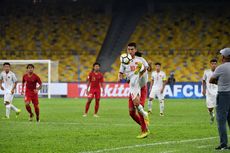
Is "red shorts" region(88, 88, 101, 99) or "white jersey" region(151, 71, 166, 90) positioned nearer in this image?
"red shorts" region(88, 88, 101, 99)

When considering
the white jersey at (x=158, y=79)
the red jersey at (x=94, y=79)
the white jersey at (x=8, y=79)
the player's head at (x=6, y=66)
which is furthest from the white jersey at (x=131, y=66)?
the white jersey at (x=158, y=79)

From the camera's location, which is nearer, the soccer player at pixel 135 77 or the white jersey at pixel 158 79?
the soccer player at pixel 135 77

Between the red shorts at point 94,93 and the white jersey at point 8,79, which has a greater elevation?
the white jersey at point 8,79

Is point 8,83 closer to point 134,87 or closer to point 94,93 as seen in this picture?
point 94,93

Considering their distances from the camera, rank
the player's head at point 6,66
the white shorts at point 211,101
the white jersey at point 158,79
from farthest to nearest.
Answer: the white jersey at point 158,79, the player's head at point 6,66, the white shorts at point 211,101

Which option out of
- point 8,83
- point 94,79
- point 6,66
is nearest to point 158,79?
point 94,79

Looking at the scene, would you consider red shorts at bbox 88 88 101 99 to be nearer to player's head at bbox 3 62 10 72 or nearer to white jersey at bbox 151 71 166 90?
white jersey at bbox 151 71 166 90

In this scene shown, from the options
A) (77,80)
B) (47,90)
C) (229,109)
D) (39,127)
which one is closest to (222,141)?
(229,109)

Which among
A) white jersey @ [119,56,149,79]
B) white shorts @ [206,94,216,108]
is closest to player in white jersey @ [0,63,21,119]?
white shorts @ [206,94,216,108]

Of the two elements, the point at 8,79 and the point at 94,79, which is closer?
the point at 8,79

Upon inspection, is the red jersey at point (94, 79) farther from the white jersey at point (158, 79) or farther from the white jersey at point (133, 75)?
the white jersey at point (133, 75)

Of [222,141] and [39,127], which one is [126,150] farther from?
[39,127]

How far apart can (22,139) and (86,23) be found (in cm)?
4258

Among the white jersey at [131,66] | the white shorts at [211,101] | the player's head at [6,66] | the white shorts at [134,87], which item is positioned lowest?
the white shorts at [211,101]
